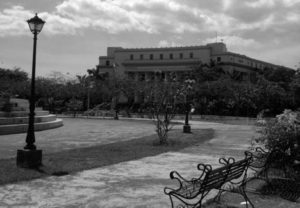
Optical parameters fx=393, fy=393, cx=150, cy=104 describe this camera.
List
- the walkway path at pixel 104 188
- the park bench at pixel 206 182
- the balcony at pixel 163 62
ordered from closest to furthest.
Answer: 1. the park bench at pixel 206 182
2. the walkway path at pixel 104 188
3. the balcony at pixel 163 62

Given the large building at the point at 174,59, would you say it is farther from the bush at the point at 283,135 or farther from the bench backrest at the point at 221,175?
the bench backrest at the point at 221,175

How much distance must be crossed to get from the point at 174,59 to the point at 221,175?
101 meters

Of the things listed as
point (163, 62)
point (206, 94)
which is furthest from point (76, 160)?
point (163, 62)

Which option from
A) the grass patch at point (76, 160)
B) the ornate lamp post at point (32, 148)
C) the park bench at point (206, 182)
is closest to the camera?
the park bench at point (206, 182)

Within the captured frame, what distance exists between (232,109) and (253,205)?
1558 inches

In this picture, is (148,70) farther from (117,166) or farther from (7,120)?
(117,166)

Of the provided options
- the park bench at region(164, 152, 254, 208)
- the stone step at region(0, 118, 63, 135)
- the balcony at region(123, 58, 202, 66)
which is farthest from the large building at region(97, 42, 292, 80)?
the park bench at region(164, 152, 254, 208)

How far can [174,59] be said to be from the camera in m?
105

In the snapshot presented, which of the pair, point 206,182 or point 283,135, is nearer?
point 206,182

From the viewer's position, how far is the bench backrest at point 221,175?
16.8 ft

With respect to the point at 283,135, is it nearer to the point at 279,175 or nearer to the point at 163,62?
the point at 279,175

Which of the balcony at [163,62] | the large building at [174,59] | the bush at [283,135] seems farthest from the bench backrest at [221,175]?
the balcony at [163,62]

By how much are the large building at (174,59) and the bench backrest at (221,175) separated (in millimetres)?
93505

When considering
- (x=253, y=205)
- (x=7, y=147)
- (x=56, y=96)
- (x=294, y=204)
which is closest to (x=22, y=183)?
(x=253, y=205)
